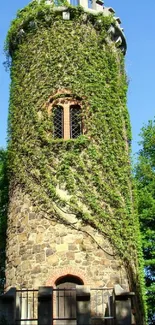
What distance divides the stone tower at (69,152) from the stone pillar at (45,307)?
12.2ft

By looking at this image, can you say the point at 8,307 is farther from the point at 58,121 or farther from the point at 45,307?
the point at 58,121

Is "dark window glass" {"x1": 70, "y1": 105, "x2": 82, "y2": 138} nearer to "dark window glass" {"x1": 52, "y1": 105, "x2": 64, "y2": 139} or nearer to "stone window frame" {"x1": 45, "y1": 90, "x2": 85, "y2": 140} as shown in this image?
"stone window frame" {"x1": 45, "y1": 90, "x2": 85, "y2": 140}

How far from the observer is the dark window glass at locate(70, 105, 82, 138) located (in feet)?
42.7

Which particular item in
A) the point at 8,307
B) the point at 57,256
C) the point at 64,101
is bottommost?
the point at 8,307

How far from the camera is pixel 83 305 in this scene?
708 centimetres

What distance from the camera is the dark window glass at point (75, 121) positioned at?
13.0m

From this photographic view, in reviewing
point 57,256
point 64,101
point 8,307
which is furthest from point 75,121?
point 8,307

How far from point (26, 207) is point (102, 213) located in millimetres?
2074

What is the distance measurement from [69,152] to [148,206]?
8.79 m

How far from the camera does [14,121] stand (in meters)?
13.9

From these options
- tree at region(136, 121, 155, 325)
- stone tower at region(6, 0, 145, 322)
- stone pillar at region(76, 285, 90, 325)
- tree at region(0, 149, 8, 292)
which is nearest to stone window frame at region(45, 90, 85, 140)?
stone tower at region(6, 0, 145, 322)

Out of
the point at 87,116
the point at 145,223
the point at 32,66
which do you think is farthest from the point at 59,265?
the point at 145,223

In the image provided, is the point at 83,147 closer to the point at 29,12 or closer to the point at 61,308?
the point at 61,308

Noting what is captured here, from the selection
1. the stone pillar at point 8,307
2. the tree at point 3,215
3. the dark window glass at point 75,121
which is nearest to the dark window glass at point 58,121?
the dark window glass at point 75,121
